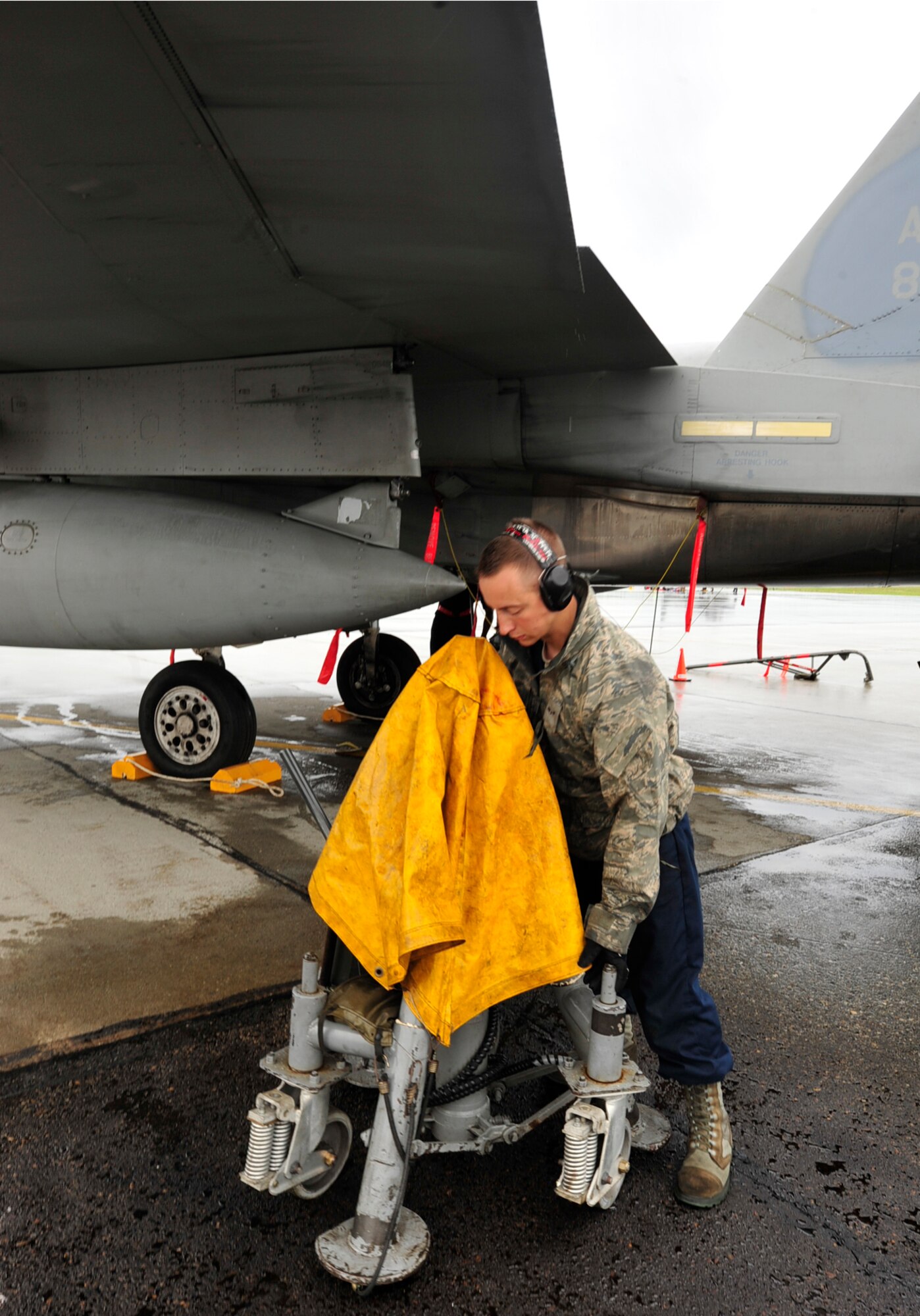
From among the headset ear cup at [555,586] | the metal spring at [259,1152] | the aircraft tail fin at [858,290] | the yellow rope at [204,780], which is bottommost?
the yellow rope at [204,780]

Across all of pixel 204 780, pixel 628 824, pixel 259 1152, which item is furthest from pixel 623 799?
pixel 204 780

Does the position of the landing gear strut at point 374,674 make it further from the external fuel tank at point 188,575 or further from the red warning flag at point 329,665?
the external fuel tank at point 188,575

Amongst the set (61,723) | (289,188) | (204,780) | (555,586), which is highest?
(289,188)

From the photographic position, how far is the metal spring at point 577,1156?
1.85m

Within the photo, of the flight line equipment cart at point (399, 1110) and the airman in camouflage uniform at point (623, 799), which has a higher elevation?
the airman in camouflage uniform at point (623, 799)

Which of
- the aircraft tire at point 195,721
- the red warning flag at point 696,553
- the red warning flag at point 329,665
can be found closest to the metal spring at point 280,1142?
the red warning flag at point 329,665

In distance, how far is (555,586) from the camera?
6.31ft

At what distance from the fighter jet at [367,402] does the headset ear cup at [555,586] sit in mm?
1896

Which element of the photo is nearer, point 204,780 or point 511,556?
point 511,556

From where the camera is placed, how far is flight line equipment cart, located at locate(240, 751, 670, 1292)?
1.78 metres

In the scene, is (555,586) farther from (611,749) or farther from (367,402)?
(367,402)

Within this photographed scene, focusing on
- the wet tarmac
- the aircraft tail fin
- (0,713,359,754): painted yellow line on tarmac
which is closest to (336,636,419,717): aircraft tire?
(0,713,359,754): painted yellow line on tarmac

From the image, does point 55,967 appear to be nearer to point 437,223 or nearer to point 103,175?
point 103,175

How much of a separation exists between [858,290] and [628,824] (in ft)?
15.9
